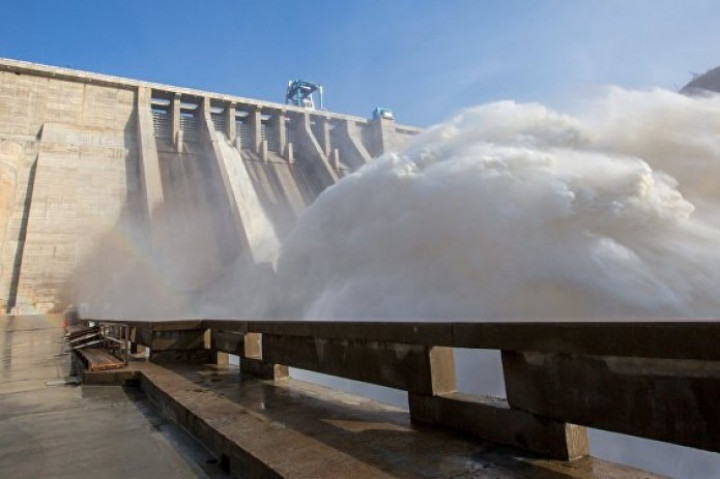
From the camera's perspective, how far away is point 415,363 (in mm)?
3209

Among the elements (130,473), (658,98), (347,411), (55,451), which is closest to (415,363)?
(347,411)

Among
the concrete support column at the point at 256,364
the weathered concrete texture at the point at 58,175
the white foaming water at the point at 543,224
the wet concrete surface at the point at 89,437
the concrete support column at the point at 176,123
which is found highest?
the concrete support column at the point at 176,123

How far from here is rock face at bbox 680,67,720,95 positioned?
36406 mm

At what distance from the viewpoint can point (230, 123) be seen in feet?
124

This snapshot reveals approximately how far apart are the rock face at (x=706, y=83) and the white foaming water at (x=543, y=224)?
103 ft

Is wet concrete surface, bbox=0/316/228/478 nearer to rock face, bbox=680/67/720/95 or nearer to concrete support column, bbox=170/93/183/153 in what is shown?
concrete support column, bbox=170/93/183/153

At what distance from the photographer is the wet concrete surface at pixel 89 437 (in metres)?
2.87

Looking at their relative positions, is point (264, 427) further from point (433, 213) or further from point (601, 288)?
point (433, 213)

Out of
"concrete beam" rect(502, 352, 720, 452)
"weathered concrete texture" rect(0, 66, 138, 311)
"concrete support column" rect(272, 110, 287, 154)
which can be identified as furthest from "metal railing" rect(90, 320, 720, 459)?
"concrete support column" rect(272, 110, 287, 154)

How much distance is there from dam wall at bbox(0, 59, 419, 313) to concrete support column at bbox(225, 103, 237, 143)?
10 cm

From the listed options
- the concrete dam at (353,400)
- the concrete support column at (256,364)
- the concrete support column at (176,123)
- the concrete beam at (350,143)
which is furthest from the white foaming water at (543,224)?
the concrete beam at (350,143)

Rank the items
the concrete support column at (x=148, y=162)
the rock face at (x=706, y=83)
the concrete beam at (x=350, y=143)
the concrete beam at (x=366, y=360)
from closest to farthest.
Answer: the concrete beam at (x=366, y=360) → the concrete support column at (x=148, y=162) → the rock face at (x=706, y=83) → the concrete beam at (x=350, y=143)

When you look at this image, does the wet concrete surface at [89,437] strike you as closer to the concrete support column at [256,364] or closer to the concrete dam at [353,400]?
the concrete dam at [353,400]

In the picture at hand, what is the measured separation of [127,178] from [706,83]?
150 feet
